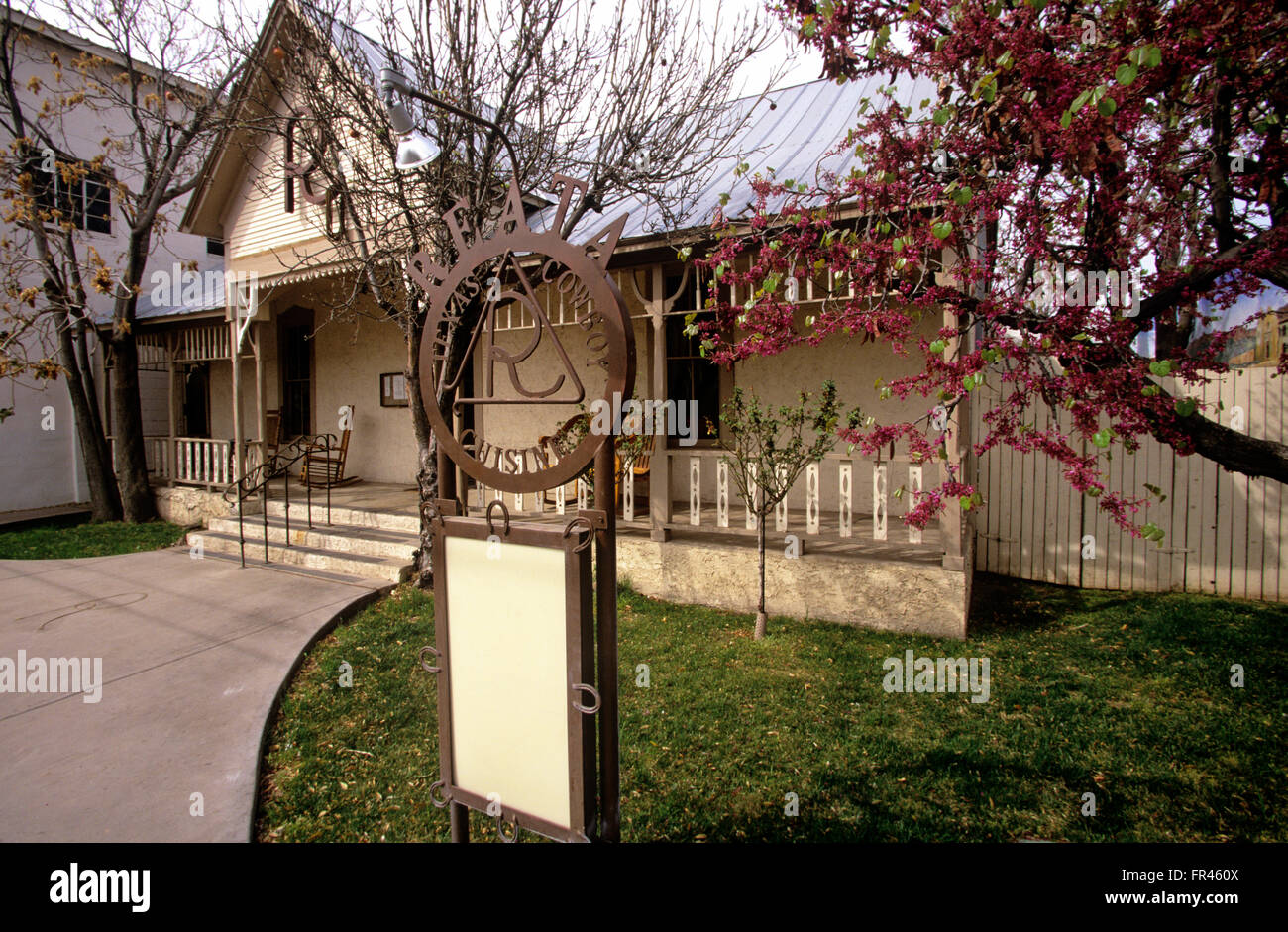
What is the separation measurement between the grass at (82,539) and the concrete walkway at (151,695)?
4.38 ft

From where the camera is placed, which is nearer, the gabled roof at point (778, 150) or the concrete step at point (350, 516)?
the gabled roof at point (778, 150)

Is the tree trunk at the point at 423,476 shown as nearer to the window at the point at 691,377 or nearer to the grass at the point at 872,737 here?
the grass at the point at 872,737

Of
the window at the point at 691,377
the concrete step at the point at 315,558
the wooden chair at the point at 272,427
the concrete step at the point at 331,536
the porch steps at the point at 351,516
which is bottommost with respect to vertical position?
the concrete step at the point at 315,558

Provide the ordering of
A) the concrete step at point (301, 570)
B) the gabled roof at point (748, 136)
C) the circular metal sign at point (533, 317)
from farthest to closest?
1. the concrete step at point (301, 570)
2. the gabled roof at point (748, 136)
3. the circular metal sign at point (533, 317)

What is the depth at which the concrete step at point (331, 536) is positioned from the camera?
7406 mm

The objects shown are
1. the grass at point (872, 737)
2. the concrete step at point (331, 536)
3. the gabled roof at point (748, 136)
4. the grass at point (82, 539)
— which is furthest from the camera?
the grass at point (82, 539)

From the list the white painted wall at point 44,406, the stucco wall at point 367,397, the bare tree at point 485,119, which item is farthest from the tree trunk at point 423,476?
the white painted wall at point 44,406

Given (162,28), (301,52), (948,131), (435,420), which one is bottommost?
(435,420)

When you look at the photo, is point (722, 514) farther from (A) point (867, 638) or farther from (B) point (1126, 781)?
(B) point (1126, 781)

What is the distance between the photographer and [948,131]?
354cm

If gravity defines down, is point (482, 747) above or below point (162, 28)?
below

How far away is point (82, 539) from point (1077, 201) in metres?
12.3
